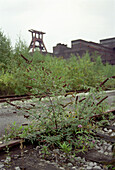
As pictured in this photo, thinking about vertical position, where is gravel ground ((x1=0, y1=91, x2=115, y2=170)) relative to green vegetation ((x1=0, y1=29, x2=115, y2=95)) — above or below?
below

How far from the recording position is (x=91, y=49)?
2798 centimetres

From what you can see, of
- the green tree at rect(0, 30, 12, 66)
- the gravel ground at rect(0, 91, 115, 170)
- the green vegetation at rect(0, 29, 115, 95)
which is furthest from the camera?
the green tree at rect(0, 30, 12, 66)

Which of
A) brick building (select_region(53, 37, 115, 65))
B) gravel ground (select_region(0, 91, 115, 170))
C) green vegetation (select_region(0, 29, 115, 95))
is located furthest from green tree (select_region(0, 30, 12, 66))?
brick building (select_region(53, 37, 115, 65))

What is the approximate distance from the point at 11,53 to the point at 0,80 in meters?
3.97

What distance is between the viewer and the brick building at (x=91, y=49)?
1122 inches

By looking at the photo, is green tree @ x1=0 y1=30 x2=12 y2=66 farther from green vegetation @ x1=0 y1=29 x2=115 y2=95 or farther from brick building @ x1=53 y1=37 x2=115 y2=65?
brick building @ x1=53 y1=37 x2=115 y2=65

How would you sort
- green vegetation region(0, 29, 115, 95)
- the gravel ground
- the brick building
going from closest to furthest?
the gravel ground
green vegetation region(0, 29, 115, 95)
the brick building

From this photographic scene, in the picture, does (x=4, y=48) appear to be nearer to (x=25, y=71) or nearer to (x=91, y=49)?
(x=25, y=71)

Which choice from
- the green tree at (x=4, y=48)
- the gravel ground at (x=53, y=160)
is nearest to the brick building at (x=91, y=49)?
the green tree at (x=4, y=48)

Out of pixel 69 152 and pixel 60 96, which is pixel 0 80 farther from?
pixel 69 152

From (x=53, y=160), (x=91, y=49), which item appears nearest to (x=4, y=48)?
(x=53, y=160)

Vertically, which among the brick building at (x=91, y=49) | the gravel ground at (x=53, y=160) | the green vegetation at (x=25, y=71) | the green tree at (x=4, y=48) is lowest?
the gravel ground at (x=53, y=160)

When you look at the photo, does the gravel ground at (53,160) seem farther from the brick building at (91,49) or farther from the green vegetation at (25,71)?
the brick building at (91,49)

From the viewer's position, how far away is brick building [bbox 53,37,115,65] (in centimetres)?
2851
